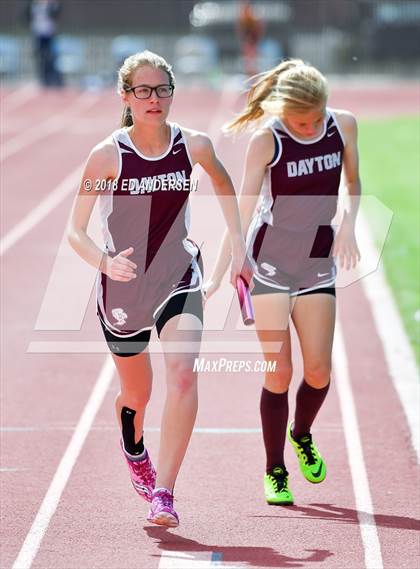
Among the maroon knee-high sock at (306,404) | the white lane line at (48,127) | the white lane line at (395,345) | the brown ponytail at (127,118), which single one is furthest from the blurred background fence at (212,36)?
the brown ponytail at (127,118)

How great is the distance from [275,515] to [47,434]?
6.66 feet

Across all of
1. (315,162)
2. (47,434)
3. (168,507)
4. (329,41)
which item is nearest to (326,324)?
(315,162)

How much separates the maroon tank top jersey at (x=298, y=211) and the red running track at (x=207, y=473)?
115 centimetres

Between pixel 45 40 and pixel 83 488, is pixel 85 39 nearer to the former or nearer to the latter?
pixel 45 40

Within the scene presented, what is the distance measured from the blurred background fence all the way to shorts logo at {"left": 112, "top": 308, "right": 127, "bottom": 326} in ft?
106

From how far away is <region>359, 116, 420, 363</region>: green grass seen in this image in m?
13.1

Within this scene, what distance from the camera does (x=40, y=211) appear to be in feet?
59.7

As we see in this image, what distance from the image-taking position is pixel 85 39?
4378cm

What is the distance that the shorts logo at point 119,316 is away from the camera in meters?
6.20

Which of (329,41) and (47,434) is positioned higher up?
(329,41)

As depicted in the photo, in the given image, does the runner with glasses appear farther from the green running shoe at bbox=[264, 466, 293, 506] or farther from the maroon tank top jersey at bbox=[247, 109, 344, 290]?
the green running shoe at bbox=[264, 466, 293, 506]

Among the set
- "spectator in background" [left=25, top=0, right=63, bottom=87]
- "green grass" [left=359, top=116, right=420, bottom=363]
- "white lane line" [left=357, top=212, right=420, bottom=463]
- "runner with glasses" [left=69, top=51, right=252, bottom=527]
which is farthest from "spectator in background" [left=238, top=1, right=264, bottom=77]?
"runner with glasses" [left=69, top=51, right=252, bottom=527]

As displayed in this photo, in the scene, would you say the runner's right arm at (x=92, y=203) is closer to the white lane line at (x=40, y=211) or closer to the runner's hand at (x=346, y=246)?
the runner's hand at (x=346, y=246)

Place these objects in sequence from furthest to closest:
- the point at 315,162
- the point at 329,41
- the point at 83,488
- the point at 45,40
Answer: the point at 329,41, the point at 45,40, the point at 83,488, the point at 315,162
